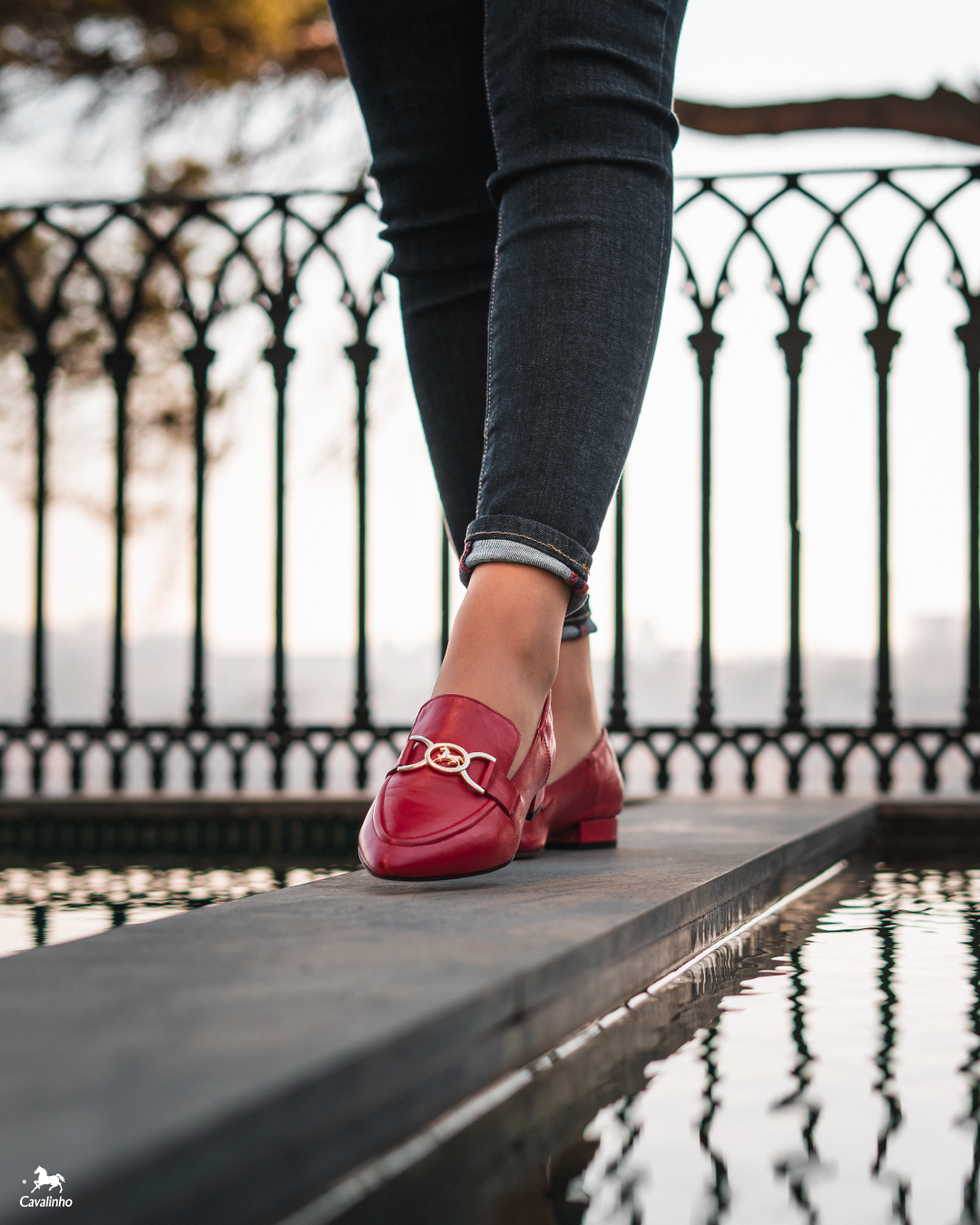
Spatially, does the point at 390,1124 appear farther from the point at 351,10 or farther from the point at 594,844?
the point at 351,10

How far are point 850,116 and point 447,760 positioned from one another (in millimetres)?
4588

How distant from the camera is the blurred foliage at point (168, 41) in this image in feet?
17.2

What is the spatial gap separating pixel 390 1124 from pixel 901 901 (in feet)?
2.56

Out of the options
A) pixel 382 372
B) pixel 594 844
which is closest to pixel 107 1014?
pixel 594 844

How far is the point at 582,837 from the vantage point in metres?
1.12

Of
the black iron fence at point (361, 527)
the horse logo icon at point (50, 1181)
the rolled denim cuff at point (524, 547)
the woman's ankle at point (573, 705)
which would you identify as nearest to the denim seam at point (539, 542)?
the rolled denim cuff at point (524, 547)

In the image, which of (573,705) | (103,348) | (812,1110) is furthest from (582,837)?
(103,348)

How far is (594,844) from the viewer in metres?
1.13

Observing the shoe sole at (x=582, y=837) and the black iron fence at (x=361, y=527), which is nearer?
the shoe sole at (x=582, y=837)

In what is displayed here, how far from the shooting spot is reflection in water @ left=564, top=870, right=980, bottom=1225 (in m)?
0.43

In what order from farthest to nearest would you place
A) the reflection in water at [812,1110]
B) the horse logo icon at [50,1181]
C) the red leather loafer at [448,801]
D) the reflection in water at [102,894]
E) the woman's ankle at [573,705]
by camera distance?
the woman's ankle at [573,705], the reflection in water at [102,894], the red leather loafer at [448,801], the reflection in water at [812,1110], the horse logo icon at [50,1181]

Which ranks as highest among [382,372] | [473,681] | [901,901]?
[382,372]

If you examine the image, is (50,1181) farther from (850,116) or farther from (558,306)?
(850,116)

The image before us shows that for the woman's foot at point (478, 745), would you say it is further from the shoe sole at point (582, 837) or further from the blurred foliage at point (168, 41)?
the blurred foliage at point (168, 41)
